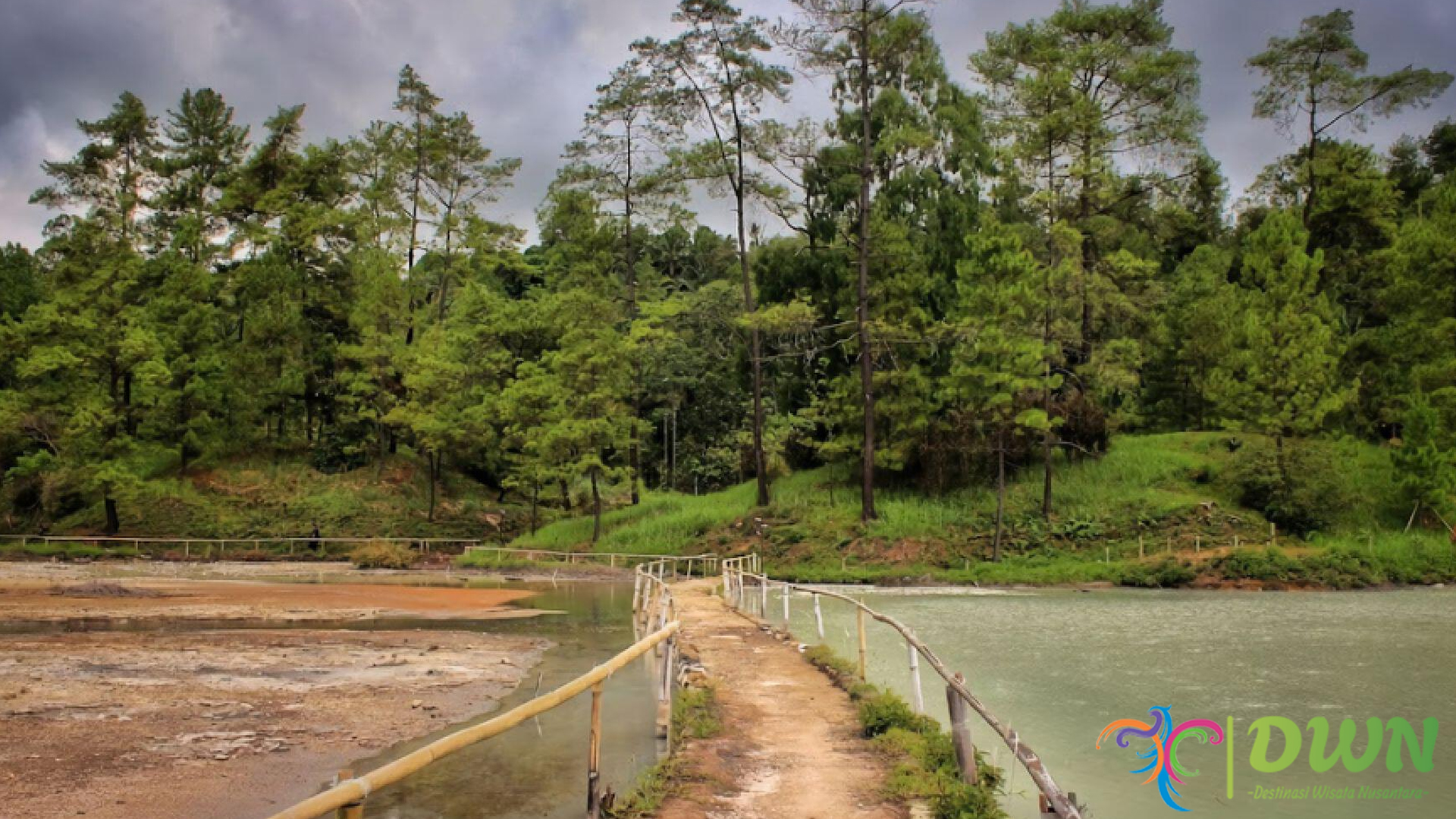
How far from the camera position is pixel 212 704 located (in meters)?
10.8

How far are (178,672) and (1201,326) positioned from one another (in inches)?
1527

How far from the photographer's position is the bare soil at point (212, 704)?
7746 mm

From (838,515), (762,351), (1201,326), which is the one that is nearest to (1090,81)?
(1201,326)

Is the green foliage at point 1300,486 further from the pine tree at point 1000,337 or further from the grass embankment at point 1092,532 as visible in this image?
the pine tree at point 1000,337

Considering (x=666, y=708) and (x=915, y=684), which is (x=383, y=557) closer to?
(x=666, y=708)

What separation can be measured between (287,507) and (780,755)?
1508 inches

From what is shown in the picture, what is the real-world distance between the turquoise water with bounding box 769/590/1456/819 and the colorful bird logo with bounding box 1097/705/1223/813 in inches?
5.2

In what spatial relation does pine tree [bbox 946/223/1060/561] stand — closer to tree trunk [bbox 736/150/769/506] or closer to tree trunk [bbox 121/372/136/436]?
tree trunk [bbox 736/150/769/506]

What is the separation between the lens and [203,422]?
41.2 metres

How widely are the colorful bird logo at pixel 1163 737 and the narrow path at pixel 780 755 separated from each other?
9.02 feet

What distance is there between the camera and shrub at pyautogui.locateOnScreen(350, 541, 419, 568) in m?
36.0

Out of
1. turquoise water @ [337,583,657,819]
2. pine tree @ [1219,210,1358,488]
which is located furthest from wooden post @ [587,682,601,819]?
pine tree @ [1219,210,1358,488]

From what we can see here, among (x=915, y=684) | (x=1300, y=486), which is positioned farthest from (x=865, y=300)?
(x=915, y=684)

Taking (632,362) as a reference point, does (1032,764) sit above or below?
below
